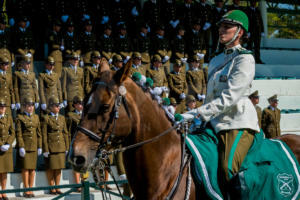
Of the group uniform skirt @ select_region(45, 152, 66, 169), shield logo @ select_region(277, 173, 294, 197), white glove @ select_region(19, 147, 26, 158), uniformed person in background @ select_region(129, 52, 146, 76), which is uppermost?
uniformed person in background @ select_region(129, 52, 146, 76)

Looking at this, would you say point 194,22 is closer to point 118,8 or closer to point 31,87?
point 118,8

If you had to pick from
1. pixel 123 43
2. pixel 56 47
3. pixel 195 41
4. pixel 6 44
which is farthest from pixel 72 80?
pixel 195 41

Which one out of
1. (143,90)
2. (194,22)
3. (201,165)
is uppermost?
(194,22)

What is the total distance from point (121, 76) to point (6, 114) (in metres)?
4.89

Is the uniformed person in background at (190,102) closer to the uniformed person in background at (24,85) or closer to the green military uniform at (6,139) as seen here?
the uniformed person in background at (24,85)

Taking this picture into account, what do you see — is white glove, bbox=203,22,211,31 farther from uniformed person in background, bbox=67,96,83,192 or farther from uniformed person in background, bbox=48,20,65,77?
uniformed person in background, bbox=67,96,83,192

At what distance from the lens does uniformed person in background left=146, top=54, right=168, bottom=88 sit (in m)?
9.48

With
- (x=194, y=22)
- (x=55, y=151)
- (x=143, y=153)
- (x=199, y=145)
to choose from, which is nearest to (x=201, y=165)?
(x=199, y=145)

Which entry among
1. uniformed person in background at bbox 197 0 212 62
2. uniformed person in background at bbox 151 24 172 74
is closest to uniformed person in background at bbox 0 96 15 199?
uniformed person in background at bbox 151 24 172 74

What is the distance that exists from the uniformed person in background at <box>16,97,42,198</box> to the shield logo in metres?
4.69

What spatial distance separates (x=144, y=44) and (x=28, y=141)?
13.0 ft

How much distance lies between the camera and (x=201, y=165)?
3.20m

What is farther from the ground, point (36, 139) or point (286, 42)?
point (286, 42)

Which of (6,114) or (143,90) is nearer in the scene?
(143,90)
